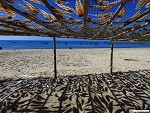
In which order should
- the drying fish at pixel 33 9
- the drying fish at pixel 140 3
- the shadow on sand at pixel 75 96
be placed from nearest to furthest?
the drying fish at pixel 140 3, the drying fish at pixel 33 9, the shadow on sand at pixel 75 96

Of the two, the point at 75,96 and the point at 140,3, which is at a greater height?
the point at 140,3

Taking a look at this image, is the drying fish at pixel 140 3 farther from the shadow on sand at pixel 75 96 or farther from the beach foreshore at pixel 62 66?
the beach foreshore at pixel 62 66

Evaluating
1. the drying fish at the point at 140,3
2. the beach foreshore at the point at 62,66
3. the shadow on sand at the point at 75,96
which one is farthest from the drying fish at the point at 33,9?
the beach foreshore at the point at 62,66

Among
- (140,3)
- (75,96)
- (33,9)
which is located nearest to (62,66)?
(75,96)

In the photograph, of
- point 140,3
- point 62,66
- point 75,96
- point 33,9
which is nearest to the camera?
point 140,3

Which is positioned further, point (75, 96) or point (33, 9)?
point (75, 96)

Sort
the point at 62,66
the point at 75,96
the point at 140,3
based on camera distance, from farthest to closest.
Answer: the point at 62,66 < the point at 75,96 < the point at 140,3

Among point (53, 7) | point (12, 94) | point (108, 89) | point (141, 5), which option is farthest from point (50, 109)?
point (141, 5)

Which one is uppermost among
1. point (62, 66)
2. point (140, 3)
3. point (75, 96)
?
point (140, 3)

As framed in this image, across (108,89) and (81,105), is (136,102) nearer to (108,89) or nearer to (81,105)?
(108,89)

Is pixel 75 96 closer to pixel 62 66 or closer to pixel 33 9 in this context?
pixel 33 9

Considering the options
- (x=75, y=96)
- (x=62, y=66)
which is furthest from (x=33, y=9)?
(x=62, y=66)

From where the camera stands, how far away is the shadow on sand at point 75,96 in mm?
4121

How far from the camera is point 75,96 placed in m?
4.88
